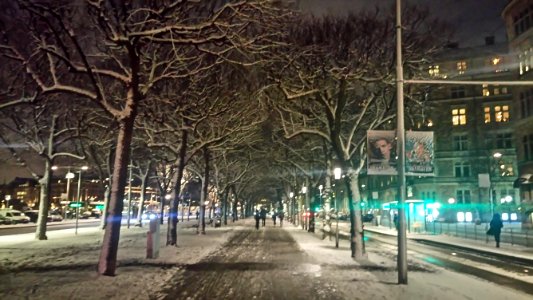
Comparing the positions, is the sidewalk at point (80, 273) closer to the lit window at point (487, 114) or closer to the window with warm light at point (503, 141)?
the window with warm light at point (503, 141)

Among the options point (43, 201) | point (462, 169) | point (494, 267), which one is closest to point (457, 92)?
point (462, 169)

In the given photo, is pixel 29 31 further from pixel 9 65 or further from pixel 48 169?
pixel 48 169

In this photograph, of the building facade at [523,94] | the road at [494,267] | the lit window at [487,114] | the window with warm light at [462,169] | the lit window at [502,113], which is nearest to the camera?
the road at [494,267]

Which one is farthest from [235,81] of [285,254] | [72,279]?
[72,279]

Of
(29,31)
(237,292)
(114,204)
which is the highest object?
(29,31)

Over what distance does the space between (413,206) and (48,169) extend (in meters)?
31.6

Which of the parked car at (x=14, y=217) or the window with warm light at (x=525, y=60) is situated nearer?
the window with warm light at (x=525, y=60)

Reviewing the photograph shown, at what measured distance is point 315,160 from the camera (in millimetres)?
39625

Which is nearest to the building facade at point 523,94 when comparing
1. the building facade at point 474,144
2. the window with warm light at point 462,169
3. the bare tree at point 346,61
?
the building facade at point 474,144

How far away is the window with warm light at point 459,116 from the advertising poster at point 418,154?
220 ft

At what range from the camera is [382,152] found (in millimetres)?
14992

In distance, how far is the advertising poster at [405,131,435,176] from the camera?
13609 mm

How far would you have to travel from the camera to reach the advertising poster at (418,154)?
13.6 metres

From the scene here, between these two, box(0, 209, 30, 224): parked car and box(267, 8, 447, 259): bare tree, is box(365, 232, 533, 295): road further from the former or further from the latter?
box(0, 209, 30, 224): parked car
